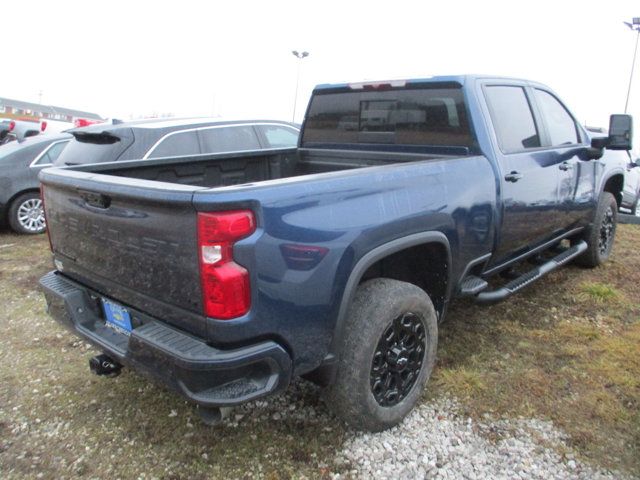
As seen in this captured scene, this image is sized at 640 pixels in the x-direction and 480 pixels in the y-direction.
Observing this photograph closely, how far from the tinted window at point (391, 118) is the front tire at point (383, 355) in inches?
51.3

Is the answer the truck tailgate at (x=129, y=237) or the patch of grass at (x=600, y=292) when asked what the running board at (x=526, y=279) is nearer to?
the patch of grass at (x=600, y=292)

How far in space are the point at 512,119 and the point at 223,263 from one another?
264 cm

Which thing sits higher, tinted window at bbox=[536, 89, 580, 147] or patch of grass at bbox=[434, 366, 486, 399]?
tinted window at bbox=[536, 89, 580, 147]

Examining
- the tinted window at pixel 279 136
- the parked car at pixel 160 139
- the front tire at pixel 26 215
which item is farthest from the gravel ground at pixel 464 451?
the front tire at pixel 26 215

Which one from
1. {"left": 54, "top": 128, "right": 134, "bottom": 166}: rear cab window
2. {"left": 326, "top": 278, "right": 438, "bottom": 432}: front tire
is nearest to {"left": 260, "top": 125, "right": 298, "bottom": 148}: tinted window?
{"left": 54, "top": 128, "right": 134, "bottom": 166}: rear cab window

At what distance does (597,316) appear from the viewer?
4230 millimetres

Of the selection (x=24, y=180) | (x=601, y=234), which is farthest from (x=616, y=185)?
(x=24, y=180)

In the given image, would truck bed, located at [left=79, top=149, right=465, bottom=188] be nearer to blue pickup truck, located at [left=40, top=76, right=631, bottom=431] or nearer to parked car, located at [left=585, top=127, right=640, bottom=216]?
blue pickup truck, located at [left=40, top=76, right=631, bottom=431]

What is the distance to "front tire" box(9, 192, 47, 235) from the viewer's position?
23.9ft

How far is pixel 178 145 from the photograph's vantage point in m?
5.92

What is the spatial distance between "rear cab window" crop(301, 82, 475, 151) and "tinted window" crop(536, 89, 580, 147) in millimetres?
1084

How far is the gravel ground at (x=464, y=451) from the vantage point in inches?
96.7

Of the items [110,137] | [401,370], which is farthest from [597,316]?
[110,137]

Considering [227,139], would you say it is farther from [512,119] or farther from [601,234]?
[601,234]
